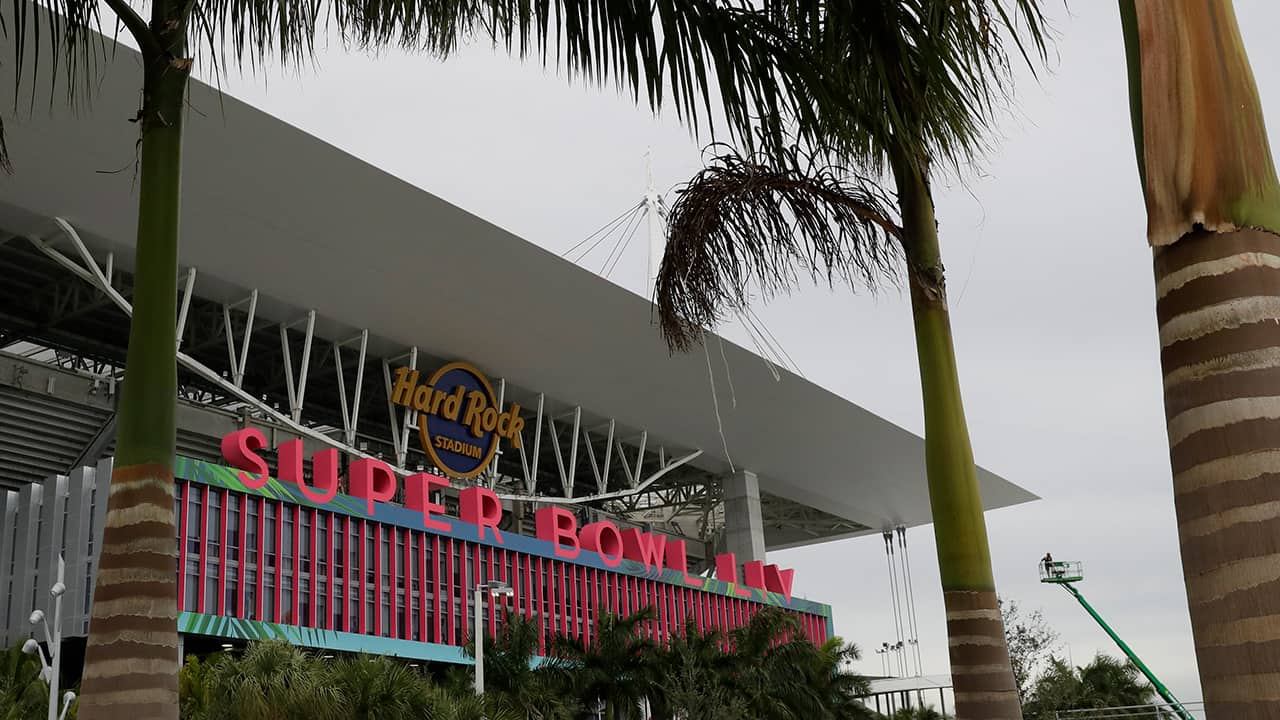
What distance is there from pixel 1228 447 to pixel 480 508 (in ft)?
130

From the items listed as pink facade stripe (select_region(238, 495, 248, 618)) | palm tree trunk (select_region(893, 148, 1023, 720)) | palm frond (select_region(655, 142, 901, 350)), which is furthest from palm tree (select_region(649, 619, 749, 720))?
palm tree trunk (select_region(893, 148, 1023, 720))

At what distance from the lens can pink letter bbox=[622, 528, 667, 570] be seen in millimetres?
48594

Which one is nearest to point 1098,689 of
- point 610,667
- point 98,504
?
point 610,667

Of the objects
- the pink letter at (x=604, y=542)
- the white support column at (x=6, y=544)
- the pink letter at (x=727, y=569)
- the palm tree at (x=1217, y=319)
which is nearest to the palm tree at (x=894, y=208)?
the palm tree at (x=1217, y=319)

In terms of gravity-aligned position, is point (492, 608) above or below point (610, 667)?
above

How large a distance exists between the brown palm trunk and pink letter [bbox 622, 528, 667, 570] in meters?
46.2

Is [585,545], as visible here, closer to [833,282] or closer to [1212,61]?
[833,282]

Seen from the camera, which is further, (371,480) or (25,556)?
(371,480)

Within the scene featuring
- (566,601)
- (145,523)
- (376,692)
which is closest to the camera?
(145,523)

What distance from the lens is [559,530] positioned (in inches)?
1794

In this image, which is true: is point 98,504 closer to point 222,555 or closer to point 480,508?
point 222,555

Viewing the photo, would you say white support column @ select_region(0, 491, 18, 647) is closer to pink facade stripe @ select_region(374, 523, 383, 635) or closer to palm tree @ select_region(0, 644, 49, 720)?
palm tree @ select_region(0, 644, 49, 720)

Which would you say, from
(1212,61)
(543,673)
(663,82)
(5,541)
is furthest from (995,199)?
(5,541)

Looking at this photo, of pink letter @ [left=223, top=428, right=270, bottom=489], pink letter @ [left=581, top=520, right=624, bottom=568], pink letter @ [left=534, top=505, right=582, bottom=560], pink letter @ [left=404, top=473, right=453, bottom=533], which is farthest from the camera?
pink letter @ [left=581, top=520, right=624, bottom=568]
